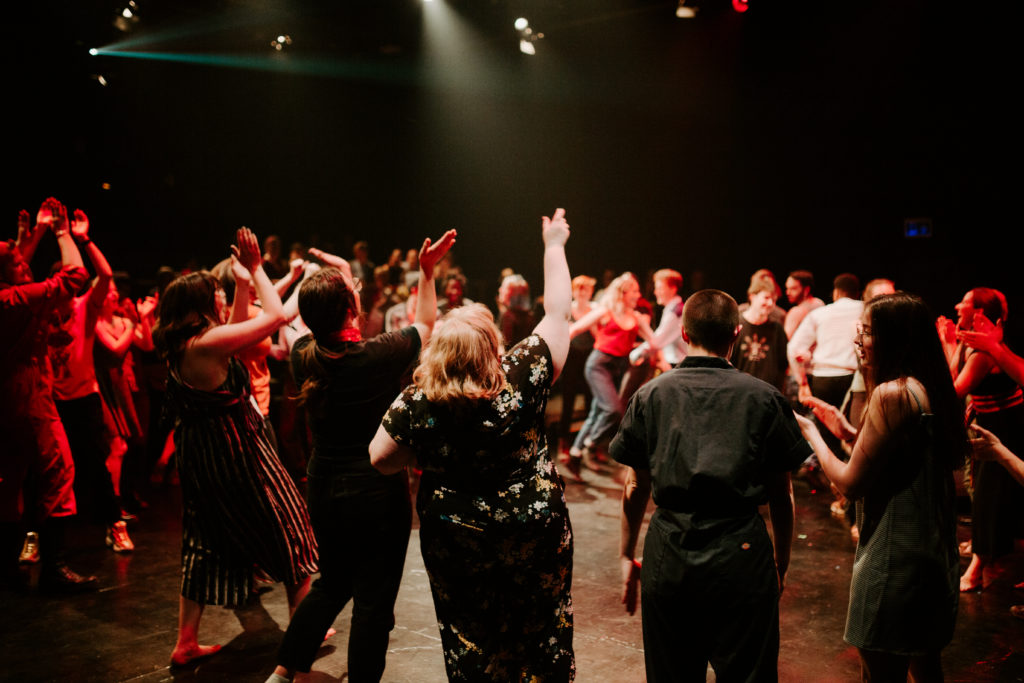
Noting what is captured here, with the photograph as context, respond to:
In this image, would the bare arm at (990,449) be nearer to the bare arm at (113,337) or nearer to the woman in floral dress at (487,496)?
the woman in floral dress at (487,496)

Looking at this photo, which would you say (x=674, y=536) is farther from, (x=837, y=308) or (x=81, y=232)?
(x=837, y=308)

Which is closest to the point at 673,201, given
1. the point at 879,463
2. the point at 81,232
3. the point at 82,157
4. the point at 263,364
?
the point at 82,157

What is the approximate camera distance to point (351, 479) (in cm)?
290

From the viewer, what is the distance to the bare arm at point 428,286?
9.37 ft

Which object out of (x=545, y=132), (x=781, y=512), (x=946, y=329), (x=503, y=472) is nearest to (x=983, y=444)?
(x=781, y=512)

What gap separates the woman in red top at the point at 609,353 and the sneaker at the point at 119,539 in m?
3.90

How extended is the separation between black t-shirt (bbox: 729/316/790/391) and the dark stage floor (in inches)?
69.0

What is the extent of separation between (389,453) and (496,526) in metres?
0.40

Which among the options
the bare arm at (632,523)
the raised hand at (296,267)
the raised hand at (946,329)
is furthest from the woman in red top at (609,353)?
the bare arm at (632,523)

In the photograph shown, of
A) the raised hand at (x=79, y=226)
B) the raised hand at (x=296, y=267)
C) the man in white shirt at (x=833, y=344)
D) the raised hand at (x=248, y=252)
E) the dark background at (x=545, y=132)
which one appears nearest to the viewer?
the raised hand at (x=248, y=252)

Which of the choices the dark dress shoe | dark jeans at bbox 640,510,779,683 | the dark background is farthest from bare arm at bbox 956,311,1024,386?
the dark background

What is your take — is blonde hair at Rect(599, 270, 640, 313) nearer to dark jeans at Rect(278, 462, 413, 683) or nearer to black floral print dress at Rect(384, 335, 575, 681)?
dark jeans at Rect(278, 462, 413, 683)

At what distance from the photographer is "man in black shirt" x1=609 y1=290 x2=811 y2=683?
219 centimetres

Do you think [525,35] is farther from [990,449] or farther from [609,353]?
[990,449]
